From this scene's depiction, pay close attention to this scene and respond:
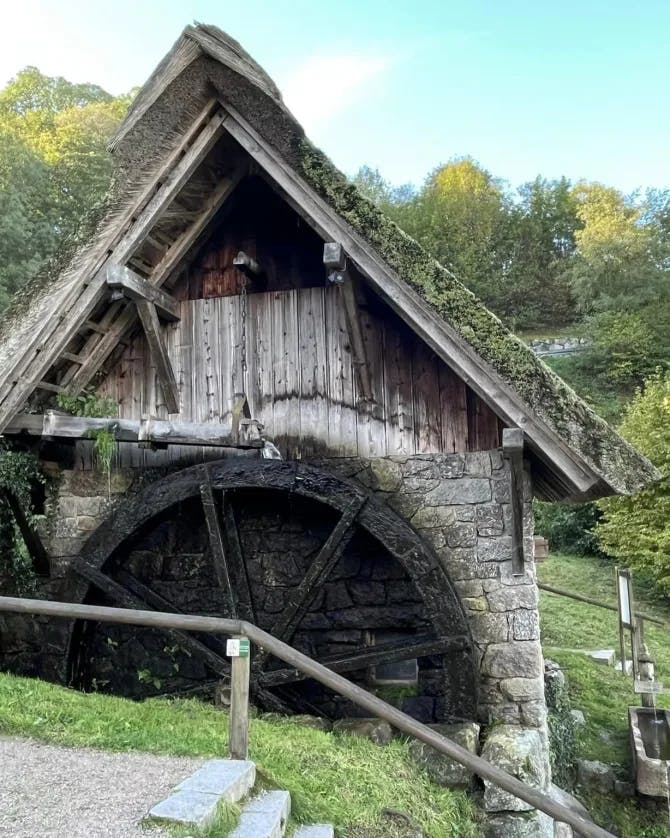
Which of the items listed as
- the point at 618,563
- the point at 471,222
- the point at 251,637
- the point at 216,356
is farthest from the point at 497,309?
the point at 251,637

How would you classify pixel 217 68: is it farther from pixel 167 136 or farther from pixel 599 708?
pixel 599 708

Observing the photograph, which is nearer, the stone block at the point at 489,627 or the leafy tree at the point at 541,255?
the stone block at the point at 489,627

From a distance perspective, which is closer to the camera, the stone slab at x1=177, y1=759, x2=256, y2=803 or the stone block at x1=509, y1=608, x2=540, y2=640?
the stone slab at x1=177, y1=759, x2=256, y2=803

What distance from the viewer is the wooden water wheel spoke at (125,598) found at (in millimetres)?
4949

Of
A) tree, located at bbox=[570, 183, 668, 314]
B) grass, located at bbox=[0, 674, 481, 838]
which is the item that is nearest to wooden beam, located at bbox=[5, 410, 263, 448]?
grass, located at bbox=[0, 674, 481, 838]

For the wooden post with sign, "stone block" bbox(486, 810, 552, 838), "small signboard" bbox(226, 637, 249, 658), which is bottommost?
"stone block" bbox(486, 810, 552, 838)

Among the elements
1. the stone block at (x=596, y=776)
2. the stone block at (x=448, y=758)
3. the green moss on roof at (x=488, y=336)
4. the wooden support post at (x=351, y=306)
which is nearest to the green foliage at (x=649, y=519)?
the stone block at (x=596, y=776)

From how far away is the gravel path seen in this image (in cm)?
220

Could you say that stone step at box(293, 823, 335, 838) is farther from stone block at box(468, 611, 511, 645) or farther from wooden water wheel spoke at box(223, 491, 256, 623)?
wooden water wheel spoke at box(223, 491, 256, 623)

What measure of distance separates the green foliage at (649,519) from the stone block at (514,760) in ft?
34.0

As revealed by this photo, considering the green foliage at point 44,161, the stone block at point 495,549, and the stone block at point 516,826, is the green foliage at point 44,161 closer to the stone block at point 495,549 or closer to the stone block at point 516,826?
the stone block at point 495,549

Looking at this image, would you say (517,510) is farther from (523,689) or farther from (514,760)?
(514,760)

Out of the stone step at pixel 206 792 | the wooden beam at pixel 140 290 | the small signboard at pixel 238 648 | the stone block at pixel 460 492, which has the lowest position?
the stone step at pixel 206 792

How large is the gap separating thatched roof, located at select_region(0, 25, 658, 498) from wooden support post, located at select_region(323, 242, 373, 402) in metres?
0.12
